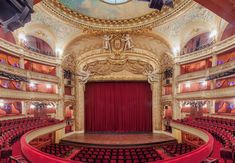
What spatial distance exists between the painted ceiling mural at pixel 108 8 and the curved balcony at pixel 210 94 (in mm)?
6966

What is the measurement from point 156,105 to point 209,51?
23.0ft

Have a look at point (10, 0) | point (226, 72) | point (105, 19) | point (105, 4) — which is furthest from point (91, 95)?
point (10, 0)

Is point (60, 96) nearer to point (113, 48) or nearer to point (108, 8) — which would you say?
point (113, 48)

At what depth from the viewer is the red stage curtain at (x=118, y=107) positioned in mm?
18234

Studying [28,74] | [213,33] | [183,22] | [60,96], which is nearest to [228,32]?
[213,33]

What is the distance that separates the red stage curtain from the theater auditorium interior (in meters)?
0.11

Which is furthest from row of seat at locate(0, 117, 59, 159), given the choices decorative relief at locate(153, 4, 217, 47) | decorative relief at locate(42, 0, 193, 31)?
decorative relief at locate(153, 4, 217, 47)

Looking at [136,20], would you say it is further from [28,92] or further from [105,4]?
[28,92]

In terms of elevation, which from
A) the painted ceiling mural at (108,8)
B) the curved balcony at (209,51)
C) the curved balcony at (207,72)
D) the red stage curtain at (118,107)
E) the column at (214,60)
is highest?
the painted ceiling mural at (108,8)

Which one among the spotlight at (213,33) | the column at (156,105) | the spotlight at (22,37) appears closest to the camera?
the spotlight at (213,33)

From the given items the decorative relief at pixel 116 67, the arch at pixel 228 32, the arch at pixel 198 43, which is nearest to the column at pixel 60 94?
the decorative relief at pixel 116 67

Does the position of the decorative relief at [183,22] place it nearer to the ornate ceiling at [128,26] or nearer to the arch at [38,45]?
the ornate ceiling at [128,26]

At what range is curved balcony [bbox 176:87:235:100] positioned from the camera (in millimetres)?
10070

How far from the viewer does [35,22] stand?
40.4ft
